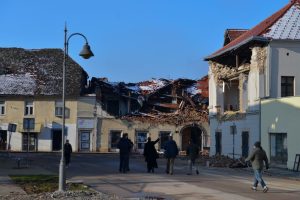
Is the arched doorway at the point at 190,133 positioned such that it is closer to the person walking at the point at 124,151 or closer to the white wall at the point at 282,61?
the white wall at the point at 282,61

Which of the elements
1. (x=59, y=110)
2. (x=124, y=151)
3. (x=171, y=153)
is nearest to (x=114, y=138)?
(x=59, y=110)

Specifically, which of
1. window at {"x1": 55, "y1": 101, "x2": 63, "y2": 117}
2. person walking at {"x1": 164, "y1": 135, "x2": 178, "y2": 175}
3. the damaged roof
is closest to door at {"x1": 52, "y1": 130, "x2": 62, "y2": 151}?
window at {"x1": 55, "y1": 101, "x2": 63, "y2": 117}

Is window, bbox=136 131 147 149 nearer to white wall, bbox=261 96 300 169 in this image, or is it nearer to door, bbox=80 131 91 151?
door, bbox=80 131 91 151

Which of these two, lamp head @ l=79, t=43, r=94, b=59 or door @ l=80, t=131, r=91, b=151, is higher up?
lamp head @ l=79, t=43, r=94, b=59

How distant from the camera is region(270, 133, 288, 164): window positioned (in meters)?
34.0

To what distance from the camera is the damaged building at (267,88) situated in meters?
34.1

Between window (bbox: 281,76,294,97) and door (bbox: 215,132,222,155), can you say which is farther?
door (bbox: 215,132,222,155)

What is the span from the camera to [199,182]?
2208 centimetres

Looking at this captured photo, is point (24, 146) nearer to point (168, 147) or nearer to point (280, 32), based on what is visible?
point (280, 32)

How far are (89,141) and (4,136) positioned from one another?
9418 millimetres

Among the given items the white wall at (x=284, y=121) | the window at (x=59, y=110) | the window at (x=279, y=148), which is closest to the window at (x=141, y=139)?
the window at (x=59, y=110)

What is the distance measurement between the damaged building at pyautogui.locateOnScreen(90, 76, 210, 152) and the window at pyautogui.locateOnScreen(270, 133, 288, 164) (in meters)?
25.6

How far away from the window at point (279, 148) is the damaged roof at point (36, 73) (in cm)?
3152

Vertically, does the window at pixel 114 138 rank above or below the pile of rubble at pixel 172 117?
below
